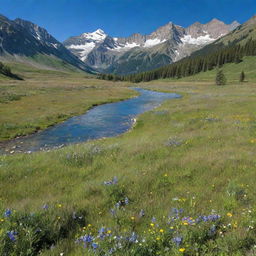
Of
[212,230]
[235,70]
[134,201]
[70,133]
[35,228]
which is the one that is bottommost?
[70,133]

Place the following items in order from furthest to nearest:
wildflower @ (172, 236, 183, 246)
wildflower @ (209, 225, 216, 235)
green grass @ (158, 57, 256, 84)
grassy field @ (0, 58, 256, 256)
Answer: green grass @ (158, 57, 256, 84) → wildflower @ (209, 225, 216, 235) → grassy field @ (0, 58, 256, 256) → wildflower @ (172, 236, 183, 246)

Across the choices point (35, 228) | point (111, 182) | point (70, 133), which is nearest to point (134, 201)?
point (111, 182)

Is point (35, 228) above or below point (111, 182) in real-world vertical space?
above

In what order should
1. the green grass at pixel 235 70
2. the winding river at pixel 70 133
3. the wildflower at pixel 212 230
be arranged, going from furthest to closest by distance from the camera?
the green grass at pixel 235 70, the winding river at pixel 70 133, the wildflower at pixel 212 230

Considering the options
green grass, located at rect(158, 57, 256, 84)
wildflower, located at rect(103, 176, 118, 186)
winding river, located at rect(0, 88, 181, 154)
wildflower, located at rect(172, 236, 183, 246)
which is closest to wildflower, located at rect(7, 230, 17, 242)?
wildflower, located at rect(172, 236, 183, 246)

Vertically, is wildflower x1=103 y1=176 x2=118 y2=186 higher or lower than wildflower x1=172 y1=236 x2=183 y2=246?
lower

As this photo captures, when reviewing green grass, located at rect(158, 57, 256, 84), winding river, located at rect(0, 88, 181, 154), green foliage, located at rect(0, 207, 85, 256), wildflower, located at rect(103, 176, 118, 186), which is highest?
green grass, located at rect(158, 57, 256, 84)

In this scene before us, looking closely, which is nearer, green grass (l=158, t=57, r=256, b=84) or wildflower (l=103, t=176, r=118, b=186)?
wildflower (l=103, t=176, r=118, b=186)

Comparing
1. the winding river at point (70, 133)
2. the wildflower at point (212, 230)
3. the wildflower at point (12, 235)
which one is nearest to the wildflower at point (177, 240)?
the wildflower at point (212, 230)

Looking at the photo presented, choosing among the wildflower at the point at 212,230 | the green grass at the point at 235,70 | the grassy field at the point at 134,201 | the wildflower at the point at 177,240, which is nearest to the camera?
the wildflower at the point at 177,240

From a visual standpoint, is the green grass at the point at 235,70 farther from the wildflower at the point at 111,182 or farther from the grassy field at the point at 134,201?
the wildflower at the point at 111,182

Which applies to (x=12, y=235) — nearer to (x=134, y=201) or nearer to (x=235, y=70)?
(x=134, y=201)

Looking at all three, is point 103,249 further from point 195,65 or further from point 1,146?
point 195,65

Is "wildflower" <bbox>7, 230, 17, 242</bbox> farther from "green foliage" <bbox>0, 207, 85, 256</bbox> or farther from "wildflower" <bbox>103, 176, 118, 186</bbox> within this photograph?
"wildflower" <bbox>103, 176, 118, 186</bbox>
